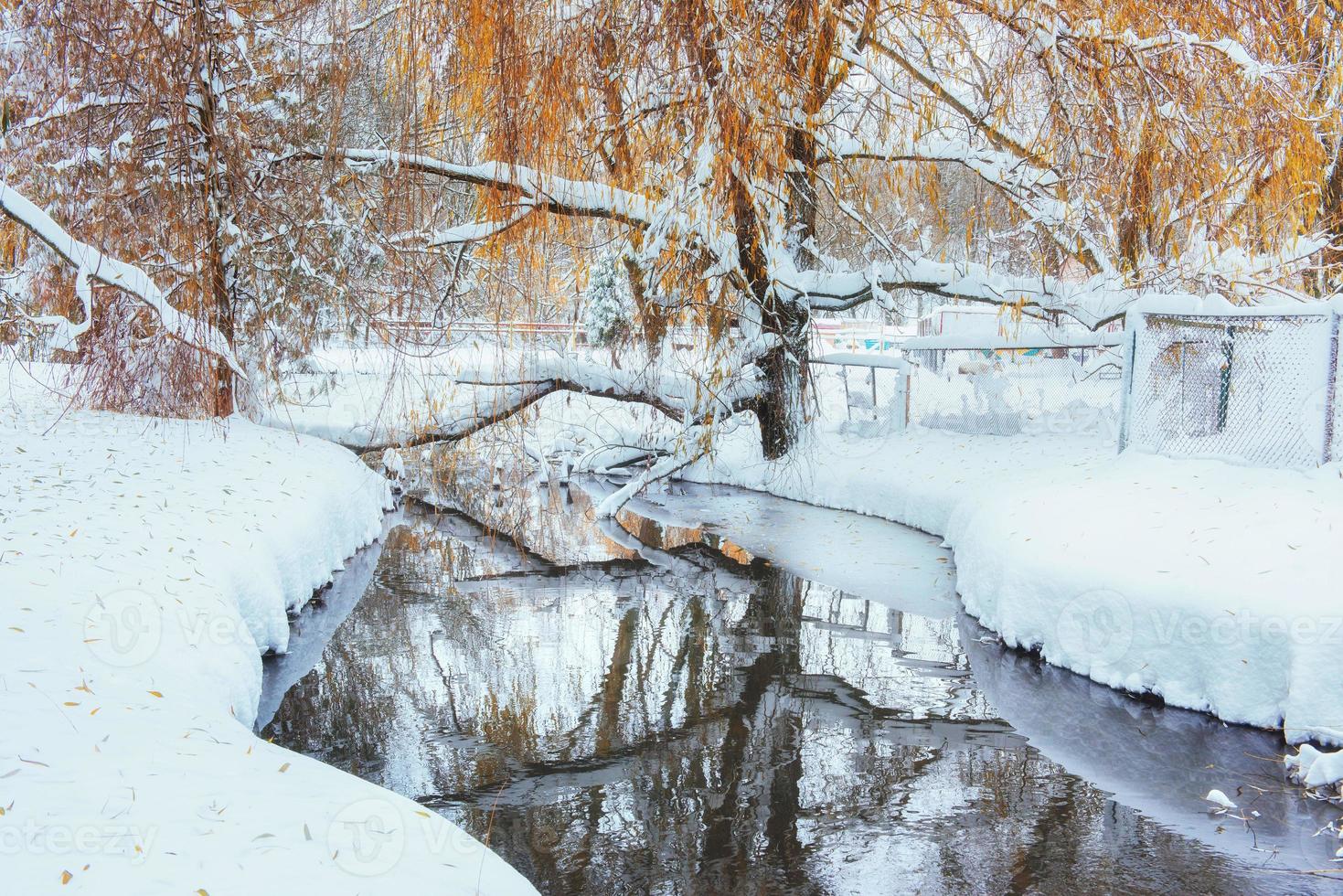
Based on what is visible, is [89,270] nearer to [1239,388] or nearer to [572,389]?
[572,389]

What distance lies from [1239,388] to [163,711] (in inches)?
288

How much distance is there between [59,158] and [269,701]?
5.48 m

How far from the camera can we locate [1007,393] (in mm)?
13766

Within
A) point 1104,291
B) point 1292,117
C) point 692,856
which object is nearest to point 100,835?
point 692,856

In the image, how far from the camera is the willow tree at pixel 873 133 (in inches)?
286

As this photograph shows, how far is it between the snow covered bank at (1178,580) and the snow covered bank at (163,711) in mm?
4090

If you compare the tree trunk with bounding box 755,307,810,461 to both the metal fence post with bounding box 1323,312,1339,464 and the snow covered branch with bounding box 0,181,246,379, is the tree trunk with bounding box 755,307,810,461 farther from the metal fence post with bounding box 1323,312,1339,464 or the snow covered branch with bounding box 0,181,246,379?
the snow covered branch with bounding box 0,181,246,379

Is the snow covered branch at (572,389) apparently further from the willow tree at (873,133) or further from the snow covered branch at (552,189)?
the snow covered branch at (552,189)

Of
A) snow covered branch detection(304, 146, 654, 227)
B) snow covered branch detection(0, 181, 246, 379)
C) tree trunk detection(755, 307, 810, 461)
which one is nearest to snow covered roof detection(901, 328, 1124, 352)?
tree trunk detection(755, 307, 810, 461)

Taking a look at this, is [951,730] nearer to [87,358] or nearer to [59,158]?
[87,358]

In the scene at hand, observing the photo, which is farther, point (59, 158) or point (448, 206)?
point (448, 206)

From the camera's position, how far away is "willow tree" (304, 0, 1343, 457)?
7.25 meters

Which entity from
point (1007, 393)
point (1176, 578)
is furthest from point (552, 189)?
point (1007, 393)

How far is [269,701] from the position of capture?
607cm
